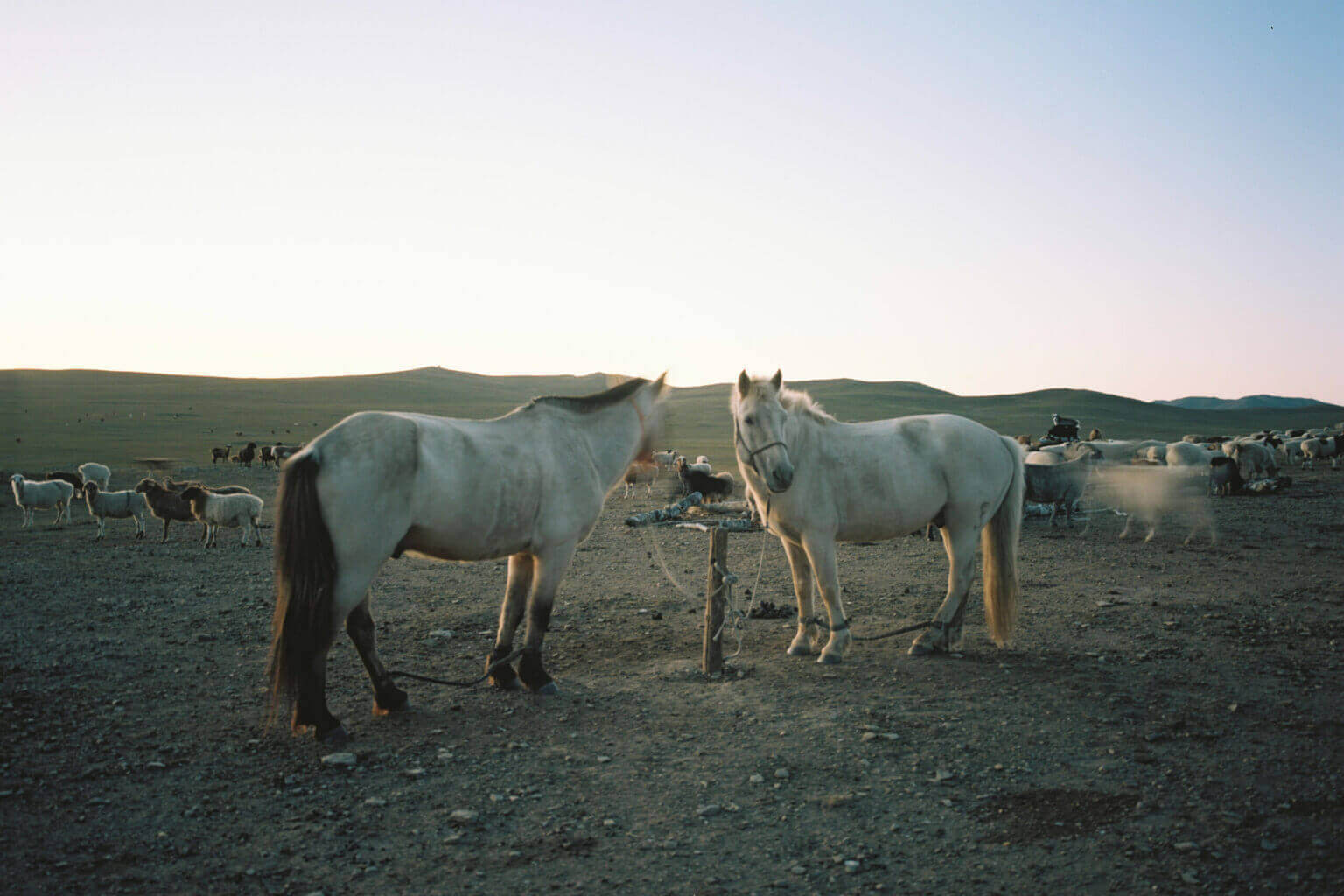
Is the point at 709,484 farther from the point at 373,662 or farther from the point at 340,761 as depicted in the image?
the point at 340,761

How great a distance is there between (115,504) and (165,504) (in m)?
1.25

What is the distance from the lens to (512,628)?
6160 millimetres

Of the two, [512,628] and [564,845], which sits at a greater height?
[512,628]

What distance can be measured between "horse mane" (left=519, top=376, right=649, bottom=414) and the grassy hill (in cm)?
3450

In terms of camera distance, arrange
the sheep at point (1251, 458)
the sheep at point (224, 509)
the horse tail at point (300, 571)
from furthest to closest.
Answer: the sheep at point (1251, 458), the sheep at point (224, 509), the horse tail at point (300, 571)

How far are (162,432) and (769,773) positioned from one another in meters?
63.8

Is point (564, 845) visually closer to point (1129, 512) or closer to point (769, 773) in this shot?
point (769, 773)

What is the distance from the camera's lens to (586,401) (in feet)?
21.2

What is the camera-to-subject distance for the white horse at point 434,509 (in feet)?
16.0

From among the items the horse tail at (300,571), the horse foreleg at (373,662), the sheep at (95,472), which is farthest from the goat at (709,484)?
the sheep at (95,472)

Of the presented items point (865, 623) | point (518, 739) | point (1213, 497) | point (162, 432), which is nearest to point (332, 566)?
point (518, 739)

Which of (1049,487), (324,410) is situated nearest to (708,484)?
(1049,487)

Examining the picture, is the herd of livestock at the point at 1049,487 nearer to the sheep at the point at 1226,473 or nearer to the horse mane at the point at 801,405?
the sheep at the point at 1226,473

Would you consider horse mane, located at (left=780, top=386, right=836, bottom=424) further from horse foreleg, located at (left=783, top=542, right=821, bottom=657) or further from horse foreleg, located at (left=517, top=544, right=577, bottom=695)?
horse foreleg, located at (left=517, top=544, right=577, bottom=695)
